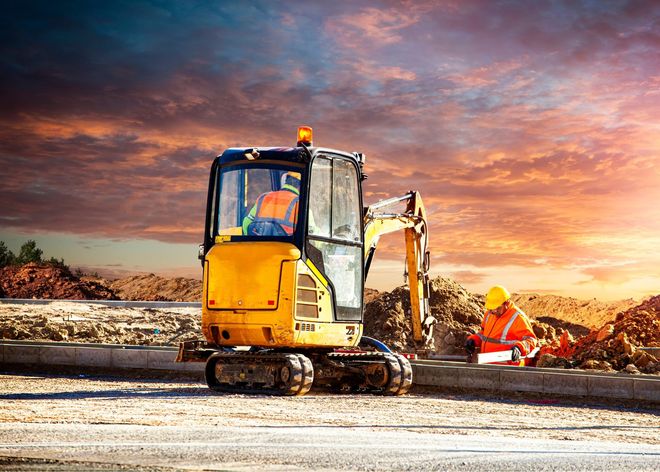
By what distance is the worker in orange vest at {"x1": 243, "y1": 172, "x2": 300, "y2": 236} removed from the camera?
12695 mm

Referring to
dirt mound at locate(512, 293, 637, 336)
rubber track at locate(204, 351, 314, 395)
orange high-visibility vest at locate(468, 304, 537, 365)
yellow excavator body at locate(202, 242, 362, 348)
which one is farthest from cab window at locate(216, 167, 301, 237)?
dirt mound at locate(512, 293, 637, 336)

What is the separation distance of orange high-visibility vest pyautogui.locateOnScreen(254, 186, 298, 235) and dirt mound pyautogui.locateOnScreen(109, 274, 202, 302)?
43.8 metres

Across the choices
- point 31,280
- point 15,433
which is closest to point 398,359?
point 15,433

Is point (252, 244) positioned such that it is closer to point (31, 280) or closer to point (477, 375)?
point (477, 375)

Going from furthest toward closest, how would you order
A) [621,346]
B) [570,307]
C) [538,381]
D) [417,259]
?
[570,307] → [621,346] → [417,259] → [538,381]

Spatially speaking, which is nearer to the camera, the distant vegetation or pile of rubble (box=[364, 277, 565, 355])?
pile of rubble (box=[364, 277, 565, 355])

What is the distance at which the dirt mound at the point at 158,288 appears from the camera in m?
57.8

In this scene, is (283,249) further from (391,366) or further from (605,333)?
(605,333)

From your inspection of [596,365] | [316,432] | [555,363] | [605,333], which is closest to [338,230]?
[316,432]

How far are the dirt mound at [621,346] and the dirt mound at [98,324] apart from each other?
966cm

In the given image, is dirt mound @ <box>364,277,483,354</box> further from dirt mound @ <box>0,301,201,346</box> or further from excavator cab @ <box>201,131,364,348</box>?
excavator cab @ <box>201,131,364,348</box>

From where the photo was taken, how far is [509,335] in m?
16.9

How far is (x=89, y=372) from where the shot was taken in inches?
687

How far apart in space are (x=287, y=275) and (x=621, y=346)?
8.67 meters
